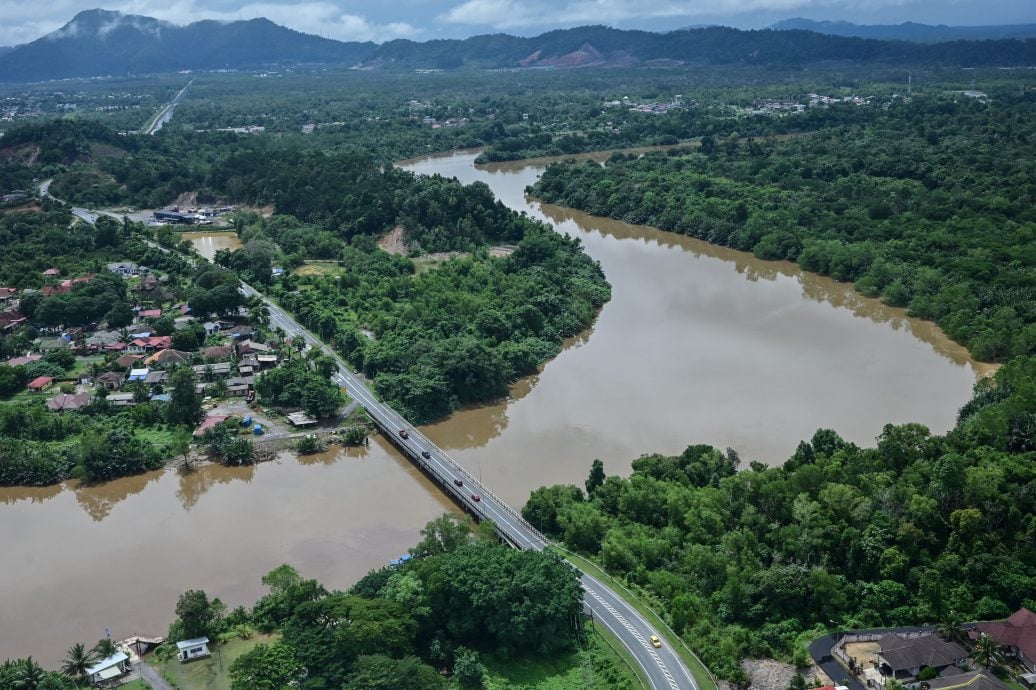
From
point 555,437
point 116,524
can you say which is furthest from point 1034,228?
point 116,524

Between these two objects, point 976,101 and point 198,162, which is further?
point 976,101

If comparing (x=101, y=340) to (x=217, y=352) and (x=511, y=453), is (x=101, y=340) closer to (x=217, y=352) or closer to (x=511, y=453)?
(x=217, y=352)

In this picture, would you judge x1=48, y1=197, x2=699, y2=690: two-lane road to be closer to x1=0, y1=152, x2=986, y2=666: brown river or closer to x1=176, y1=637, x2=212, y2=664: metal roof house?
x1=0, y1=152, x2=986, y2=666: brown river

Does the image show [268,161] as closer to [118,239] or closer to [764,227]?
[118,239]

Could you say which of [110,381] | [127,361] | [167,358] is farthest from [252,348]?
[110,381]

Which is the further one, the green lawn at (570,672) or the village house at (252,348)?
the village house at (252,348)

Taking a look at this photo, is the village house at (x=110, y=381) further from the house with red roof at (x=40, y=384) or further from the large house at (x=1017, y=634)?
the large house at (x=1017, y=634)

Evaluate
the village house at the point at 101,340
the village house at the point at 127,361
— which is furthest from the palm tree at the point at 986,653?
the village house at the point at 101,340
